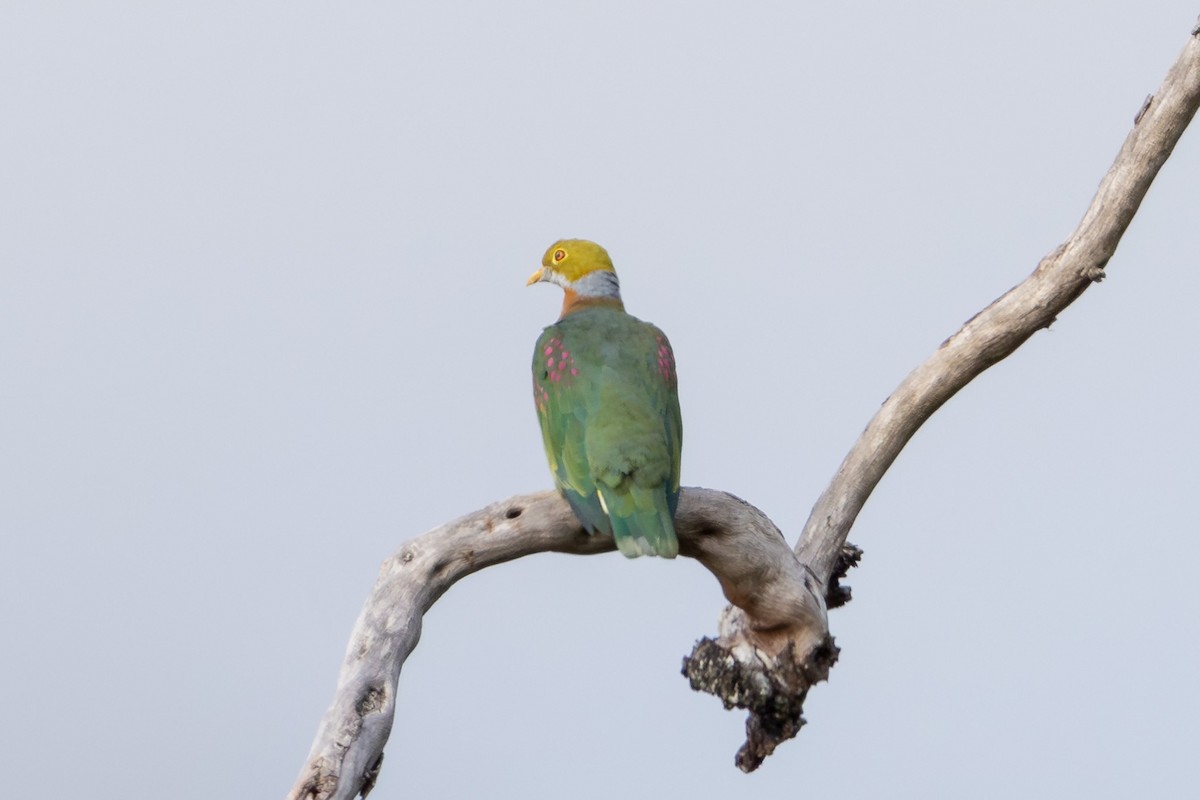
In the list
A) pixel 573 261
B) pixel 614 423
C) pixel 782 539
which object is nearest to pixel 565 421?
pixel 614 423

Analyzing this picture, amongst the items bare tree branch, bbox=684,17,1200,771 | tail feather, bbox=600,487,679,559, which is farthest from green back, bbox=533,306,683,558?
bare tree branch, bbox=684,17,1200,771

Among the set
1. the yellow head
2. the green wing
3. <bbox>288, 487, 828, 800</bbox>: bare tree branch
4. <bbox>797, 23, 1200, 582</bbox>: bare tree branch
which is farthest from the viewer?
the yellow head

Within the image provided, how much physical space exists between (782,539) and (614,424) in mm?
823

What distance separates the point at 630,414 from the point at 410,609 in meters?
1.02

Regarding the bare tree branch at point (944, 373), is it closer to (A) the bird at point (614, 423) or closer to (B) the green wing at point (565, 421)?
(A) the bird at point (614, 423)

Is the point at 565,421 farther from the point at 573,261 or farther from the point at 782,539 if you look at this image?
the point at 573,261

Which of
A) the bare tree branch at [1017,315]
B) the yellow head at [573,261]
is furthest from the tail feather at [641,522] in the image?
the yellow head at [573,261]

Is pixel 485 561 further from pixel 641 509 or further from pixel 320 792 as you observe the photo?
pixel 320 792

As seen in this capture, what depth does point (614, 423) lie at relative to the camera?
5.42 m

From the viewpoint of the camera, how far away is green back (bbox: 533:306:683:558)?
206 inches

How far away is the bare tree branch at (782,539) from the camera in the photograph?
5.18 meters

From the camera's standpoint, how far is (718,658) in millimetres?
6059

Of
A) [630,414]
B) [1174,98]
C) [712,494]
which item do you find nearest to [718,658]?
[712,494]

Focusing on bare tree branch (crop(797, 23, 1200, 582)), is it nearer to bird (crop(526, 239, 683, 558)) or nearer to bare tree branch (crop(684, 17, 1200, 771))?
bare tree branch (crop(684, 17, 1200, 771))
